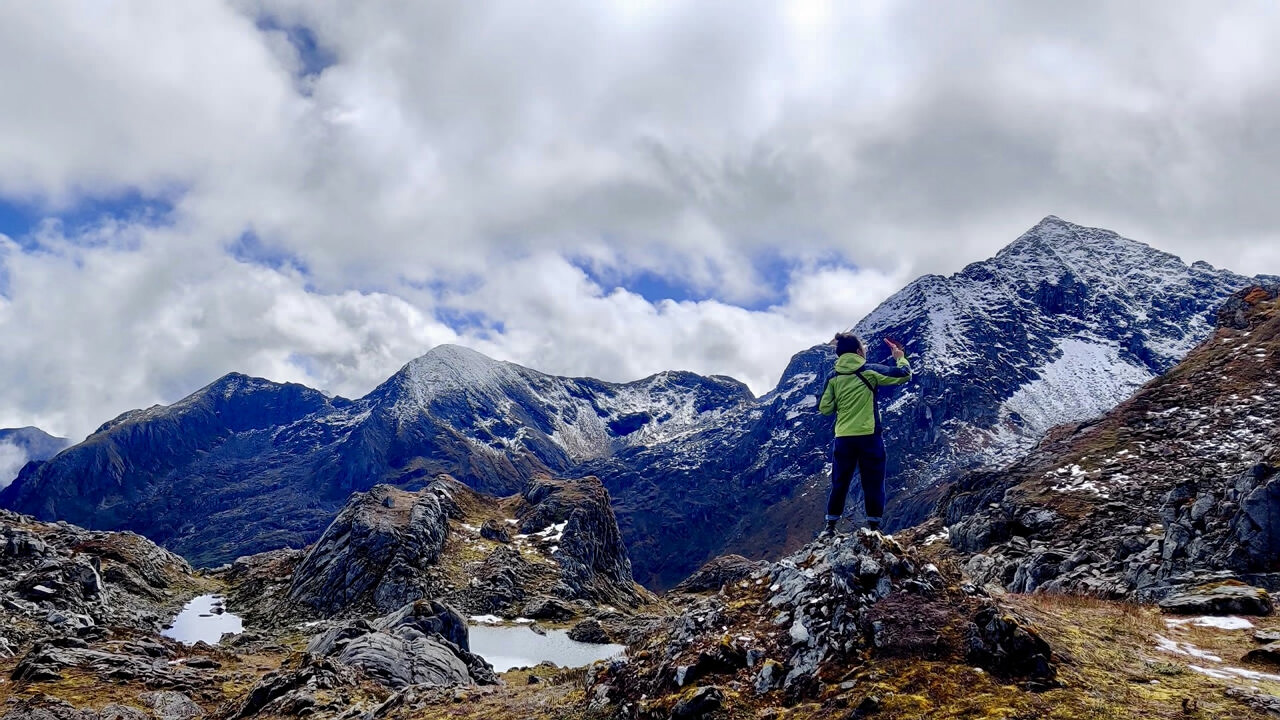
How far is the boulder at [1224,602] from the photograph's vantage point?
1872 centimetres

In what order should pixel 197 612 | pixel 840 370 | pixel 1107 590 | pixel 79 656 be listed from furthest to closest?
pixel 197 612 < pixel 1107 590 < pixel 79 656 < pixel 840 370

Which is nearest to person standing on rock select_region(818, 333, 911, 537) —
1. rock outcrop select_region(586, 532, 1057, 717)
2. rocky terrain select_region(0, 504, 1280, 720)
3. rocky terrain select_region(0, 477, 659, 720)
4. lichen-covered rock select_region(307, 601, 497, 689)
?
rocky terrain select_region(0, 504, 1280, 720)

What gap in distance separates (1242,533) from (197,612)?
8049cm

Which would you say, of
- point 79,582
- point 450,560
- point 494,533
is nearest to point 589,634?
point 450,560

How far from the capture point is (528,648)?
190ft

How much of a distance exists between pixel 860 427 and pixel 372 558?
7062 centimetres

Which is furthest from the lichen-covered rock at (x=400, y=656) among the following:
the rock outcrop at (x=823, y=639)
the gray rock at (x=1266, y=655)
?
the gray rock at (x=1266, y=655)

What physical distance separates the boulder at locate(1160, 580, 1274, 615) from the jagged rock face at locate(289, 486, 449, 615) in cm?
6554

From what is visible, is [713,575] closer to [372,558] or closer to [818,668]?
[372,558]

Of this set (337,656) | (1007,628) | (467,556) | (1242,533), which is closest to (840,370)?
(1007,628)

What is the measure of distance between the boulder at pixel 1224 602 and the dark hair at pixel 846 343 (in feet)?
41.0

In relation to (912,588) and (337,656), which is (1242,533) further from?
(337,656)

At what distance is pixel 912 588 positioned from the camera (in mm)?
13992

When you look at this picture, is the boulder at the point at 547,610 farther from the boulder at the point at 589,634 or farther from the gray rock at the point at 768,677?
the gray rock at the point at 768,677
